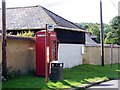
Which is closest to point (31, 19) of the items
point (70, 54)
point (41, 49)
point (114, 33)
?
point (70, 54)

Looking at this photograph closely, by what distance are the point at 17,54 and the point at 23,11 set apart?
35.4 feet

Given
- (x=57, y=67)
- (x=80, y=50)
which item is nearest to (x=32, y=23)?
(x=80, y=50)

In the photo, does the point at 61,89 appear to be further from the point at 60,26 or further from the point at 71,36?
the point at 71,36

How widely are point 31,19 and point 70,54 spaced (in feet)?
14.5

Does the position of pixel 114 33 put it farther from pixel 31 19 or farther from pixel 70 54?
pixel 31 19

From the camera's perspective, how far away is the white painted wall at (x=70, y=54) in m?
27.2

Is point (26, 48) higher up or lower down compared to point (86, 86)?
higher up

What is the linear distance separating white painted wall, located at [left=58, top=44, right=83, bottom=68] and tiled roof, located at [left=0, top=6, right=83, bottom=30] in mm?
1734

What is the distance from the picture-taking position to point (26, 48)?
2042 centimetres

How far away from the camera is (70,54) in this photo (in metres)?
29.0

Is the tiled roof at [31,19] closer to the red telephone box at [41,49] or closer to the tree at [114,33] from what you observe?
the red telephone box at [41,49]

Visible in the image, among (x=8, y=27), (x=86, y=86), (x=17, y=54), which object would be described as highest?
(x=8, y=27)

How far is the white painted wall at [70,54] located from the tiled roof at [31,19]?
1.73 metres

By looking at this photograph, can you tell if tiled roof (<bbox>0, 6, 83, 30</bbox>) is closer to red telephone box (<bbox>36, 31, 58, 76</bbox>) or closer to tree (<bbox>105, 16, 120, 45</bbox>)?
red telephone box (<bbox>36, 31, 58, 76</bbox>)
